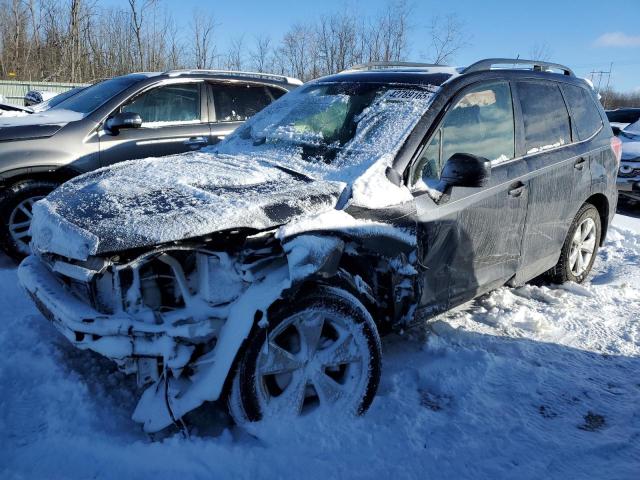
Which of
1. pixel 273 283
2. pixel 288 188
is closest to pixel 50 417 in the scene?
pixel 273 283

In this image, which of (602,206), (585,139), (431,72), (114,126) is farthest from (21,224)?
(602,206)

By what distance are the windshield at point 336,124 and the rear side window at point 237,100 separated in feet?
6.83

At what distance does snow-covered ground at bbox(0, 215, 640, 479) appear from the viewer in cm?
220

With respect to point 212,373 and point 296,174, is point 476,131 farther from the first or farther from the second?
point 212,373

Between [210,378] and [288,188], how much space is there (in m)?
0.98

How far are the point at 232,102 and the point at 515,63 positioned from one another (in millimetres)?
3240

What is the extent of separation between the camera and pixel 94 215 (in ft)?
7.86

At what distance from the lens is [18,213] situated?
15.0 feet

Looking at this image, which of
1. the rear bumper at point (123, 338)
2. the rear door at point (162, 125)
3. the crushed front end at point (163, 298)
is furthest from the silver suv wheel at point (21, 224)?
the rear bumper at point (123, 338)

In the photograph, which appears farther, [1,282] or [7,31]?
[7,31]

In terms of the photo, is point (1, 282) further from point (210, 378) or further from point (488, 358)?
point (488, 358)

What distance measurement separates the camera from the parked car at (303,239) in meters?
2.24

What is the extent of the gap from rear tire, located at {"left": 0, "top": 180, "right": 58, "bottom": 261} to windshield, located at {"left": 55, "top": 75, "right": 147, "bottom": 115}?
37.0 inches

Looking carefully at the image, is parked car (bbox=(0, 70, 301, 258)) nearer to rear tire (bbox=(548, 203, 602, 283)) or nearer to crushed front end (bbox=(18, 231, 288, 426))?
crushed front end (bbox=(18, 231, 288, 426))
